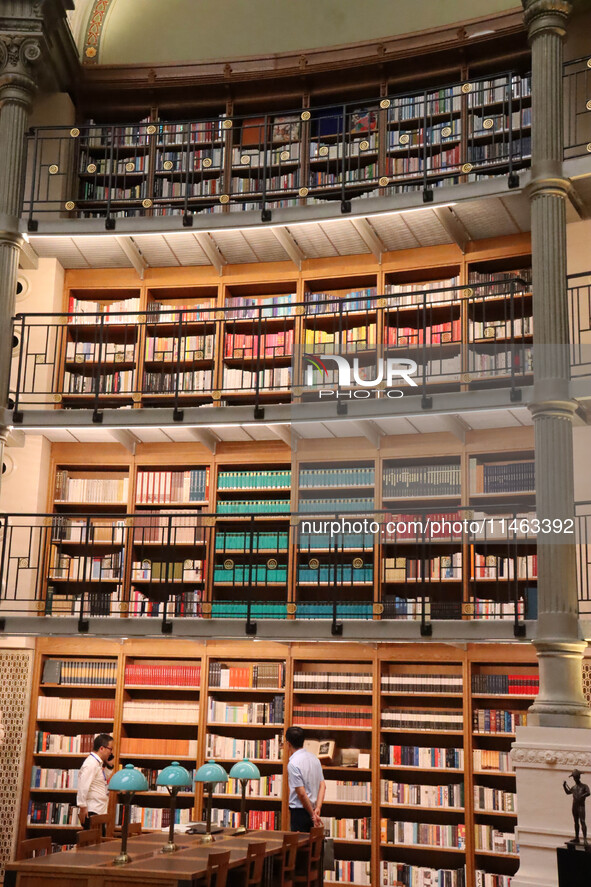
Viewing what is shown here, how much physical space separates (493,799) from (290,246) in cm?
435

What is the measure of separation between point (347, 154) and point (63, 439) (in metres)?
3.27

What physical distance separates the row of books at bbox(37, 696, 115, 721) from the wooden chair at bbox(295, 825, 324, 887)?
2.35 metres

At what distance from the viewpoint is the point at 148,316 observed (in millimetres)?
8406

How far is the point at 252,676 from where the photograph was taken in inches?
301

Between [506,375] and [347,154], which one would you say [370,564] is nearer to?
[506,375]

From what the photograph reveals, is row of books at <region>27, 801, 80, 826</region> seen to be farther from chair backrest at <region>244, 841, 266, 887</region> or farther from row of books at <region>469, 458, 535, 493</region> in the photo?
row of books at <region>469, 458, 535, 493</region>

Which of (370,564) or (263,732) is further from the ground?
(370,564)

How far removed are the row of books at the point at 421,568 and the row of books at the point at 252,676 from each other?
42.7 inches

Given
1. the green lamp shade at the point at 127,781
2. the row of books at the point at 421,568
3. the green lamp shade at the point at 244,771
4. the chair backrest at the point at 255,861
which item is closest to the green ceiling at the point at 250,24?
the row of books at the point at 421,568

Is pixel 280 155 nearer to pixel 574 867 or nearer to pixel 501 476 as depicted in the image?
pixel 501 476

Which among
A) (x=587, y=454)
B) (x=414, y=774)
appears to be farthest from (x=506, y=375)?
(x=414, y=774)

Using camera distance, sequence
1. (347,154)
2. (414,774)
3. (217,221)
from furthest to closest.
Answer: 1. (347,154)
2. (217,221)
3. (414,774)

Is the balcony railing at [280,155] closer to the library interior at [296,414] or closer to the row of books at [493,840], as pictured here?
the library interior at [296,414]

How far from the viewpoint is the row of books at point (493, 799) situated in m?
6.74
